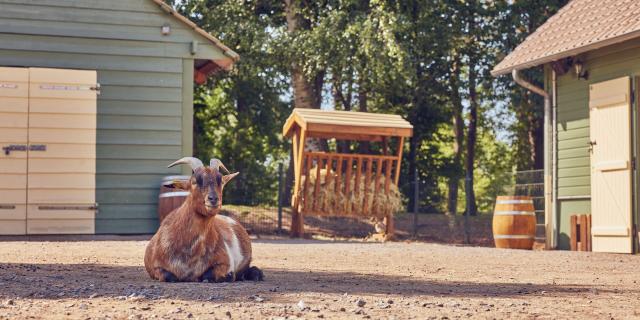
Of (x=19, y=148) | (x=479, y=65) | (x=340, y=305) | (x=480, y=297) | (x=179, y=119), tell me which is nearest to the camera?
(x=340, y=305)

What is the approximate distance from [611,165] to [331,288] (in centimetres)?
882

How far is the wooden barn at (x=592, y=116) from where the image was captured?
1541 centimetres

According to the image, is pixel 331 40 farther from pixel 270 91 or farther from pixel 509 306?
pixel 509 306

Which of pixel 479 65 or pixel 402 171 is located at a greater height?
pixel 479 65

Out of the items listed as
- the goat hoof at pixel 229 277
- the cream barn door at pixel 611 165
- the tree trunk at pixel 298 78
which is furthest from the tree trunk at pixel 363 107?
the goat hoof at pixel 229 277

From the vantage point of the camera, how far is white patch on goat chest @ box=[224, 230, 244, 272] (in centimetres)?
874

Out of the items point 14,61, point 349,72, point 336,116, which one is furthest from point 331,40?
point 14,61

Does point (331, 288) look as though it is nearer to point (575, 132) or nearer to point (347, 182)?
point (575, 132)

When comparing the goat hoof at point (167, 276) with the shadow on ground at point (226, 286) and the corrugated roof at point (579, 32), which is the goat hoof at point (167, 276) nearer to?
the shadow on ground at point (226, 286)

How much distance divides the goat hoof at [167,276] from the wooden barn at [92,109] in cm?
784

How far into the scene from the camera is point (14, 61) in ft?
52.4

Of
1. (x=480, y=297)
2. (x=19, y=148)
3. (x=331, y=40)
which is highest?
(x=331, y=40)

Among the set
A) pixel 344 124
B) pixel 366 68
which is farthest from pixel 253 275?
pixel 366 68

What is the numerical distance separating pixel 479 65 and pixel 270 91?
6062 millimetres
